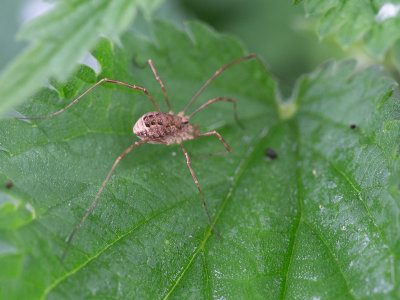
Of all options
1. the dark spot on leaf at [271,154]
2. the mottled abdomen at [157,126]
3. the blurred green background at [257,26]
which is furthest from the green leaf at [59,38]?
the blurred green background at [257,26]

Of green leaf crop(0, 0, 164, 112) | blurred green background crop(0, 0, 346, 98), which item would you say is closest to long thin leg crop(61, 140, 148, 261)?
green leaf crop(0, 0, 164, 112)

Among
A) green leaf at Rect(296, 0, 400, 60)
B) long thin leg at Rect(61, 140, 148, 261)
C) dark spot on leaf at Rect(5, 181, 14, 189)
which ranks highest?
dark spot on leaf at Rect(5, 181, 14, 189)

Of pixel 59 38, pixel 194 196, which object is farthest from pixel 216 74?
pixel 59 38

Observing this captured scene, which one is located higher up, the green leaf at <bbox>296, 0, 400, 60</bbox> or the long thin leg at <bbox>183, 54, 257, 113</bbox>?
the long thin leg at <bbox>183, 54, 257, 113</bbox>

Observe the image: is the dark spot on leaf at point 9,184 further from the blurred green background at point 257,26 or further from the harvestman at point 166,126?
the blurred green background at point 257,26

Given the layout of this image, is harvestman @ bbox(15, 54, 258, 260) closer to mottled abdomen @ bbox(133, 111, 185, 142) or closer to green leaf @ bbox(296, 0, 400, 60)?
mottled abdomen @ bbox(133, 111, 185, 142)
